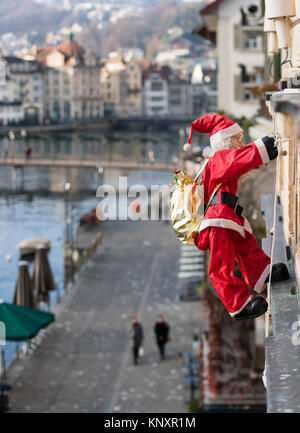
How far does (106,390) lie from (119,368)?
5.08 feet

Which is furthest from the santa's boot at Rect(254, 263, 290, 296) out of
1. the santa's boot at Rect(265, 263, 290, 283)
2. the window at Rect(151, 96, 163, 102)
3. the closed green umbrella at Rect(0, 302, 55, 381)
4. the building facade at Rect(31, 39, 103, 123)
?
the window at Rect(151, 96, 163, 102)

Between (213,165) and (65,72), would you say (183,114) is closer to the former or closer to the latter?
(65,72)

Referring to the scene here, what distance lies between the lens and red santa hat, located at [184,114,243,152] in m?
4.31

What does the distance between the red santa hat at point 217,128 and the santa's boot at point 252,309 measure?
2.38 ft

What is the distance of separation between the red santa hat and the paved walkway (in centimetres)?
1145

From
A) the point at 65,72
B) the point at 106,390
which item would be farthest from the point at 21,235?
the point at 65,72

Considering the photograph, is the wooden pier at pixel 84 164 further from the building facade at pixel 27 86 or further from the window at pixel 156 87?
the window at pixel 156 87

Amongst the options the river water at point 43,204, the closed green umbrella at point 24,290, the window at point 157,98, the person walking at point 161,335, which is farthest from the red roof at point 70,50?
the person walking at point 161,335

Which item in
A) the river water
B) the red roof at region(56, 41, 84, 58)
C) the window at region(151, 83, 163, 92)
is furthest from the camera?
the window at region(151, 83, 163, 92)

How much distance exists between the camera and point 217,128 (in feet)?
14.3

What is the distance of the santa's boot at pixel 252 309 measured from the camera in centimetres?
423

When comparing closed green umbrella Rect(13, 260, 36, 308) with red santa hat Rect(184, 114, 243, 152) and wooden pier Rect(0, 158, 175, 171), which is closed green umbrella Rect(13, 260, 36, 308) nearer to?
red santa hat Rect(184, 114, 243, 152)

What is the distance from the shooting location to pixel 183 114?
167625 millimetres

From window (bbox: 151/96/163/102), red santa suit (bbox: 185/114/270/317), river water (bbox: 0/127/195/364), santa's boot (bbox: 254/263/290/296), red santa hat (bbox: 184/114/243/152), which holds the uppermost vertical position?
window (bbox: 151/96/163/102)
